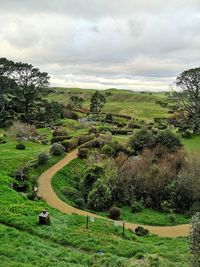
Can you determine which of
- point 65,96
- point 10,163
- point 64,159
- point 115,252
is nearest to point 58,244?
point 115,252

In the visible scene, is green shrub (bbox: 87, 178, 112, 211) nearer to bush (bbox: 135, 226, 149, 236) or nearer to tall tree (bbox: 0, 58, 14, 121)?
bush (bbox: 135, 226, 149, 236)

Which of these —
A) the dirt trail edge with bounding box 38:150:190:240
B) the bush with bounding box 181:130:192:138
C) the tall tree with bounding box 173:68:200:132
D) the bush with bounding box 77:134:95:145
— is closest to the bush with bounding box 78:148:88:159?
the dirt trail edge with bounding box 38:150:190:240

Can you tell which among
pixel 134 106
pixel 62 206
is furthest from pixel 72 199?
pixel 134 106

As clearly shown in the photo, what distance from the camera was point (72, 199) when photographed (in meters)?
35.9

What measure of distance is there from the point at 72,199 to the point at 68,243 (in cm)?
1289

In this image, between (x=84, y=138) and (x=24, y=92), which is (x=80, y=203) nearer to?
(x=84, y=138)

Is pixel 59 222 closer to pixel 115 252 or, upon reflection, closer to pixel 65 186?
pixel 115 252

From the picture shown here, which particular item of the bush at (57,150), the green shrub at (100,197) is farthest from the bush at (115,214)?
the bush at (57,150)

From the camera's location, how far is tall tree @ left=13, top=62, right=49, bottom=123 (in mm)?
85562

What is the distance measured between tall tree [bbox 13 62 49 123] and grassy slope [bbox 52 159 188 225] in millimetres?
42351

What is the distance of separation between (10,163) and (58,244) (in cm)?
2179

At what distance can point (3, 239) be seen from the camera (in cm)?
2231

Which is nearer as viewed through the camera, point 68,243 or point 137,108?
point 68,243

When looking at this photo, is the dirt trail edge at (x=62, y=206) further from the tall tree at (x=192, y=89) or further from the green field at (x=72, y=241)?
the tall tree at (x=192, y=89)
